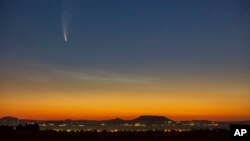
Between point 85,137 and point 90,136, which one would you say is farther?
point 90,136

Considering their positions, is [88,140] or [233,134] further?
[88,140]

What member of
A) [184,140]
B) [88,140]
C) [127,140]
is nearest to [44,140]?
[88,140]

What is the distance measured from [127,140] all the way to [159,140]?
3934mm

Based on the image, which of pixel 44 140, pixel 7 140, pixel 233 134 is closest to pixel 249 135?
pixel 233 134

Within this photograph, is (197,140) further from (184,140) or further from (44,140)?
(44,140)

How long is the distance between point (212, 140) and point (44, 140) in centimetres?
1903

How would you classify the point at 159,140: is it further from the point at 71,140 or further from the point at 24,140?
the point at 24,140

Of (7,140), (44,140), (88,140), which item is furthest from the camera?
(88,140)

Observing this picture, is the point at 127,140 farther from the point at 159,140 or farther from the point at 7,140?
the point at 7,140

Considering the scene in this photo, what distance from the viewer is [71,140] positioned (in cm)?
5053

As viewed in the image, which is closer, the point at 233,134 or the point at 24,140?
the point at 233,134

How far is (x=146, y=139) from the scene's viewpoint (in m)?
54.4

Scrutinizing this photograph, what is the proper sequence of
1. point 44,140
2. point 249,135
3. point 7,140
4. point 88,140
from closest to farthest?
1. point 249,135
2. point 7,140
3. point 44,140
4. point 88,140

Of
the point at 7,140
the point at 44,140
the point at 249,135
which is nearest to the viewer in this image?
the point at 249,135
